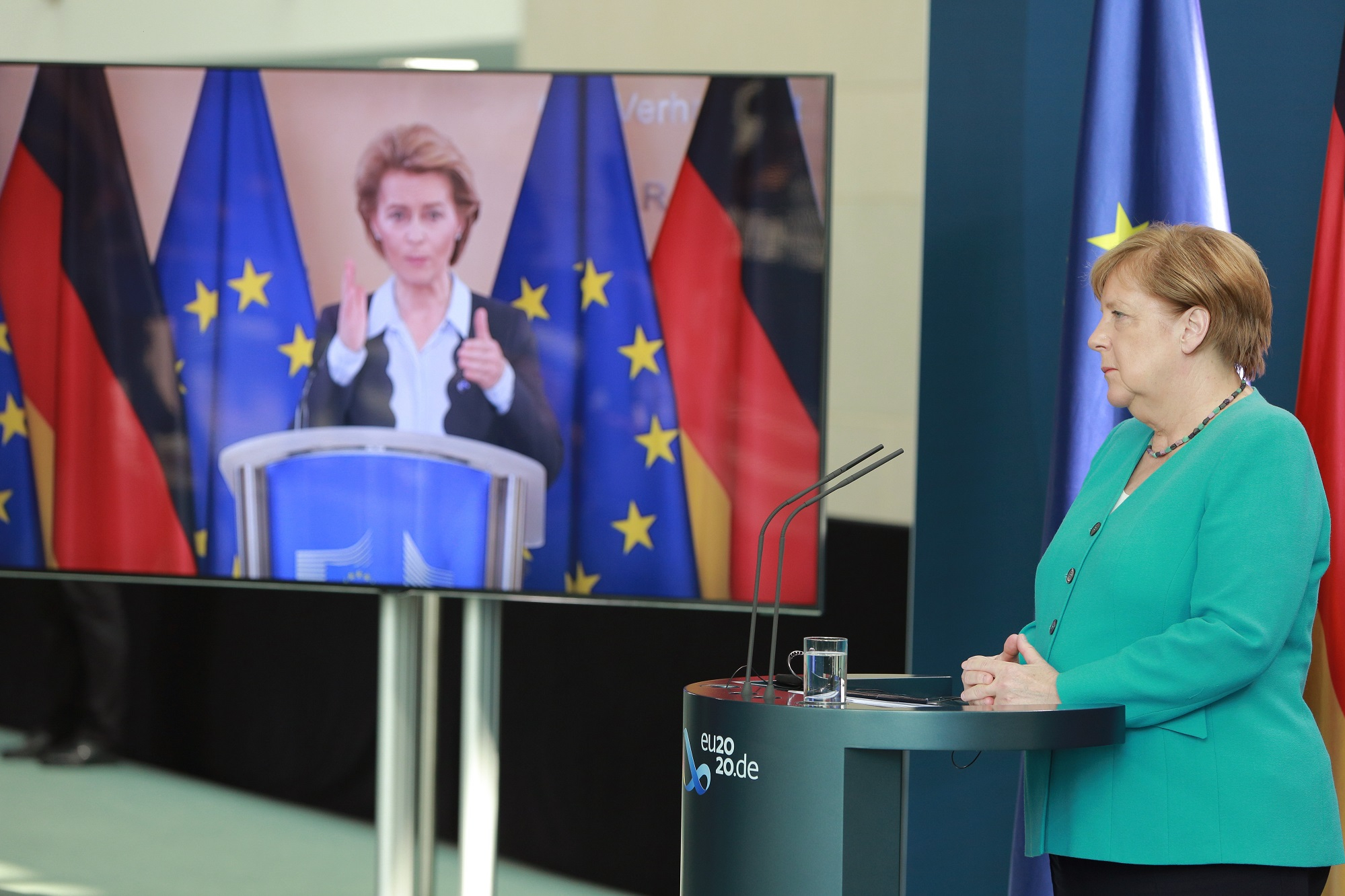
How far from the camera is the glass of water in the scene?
1.69 metres

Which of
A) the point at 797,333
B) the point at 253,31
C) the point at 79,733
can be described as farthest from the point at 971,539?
the point at 79,733

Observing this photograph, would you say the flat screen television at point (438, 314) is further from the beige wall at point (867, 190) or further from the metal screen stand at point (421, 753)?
the beige wall at point (867, 190)

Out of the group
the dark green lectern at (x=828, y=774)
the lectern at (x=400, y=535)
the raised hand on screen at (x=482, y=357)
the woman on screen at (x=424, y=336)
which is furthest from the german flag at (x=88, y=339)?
the dark green lectern at (x=828, y=774)

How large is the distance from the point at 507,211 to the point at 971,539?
143 cm

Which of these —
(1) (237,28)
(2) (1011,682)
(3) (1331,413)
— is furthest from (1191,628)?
(1) (237,28)

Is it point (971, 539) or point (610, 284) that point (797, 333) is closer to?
point (610, 284)

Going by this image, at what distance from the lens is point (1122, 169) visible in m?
2.66

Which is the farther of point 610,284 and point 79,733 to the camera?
point 79,733

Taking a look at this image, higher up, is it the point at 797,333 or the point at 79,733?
the point at 797,333

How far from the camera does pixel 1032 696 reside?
5.37 ft

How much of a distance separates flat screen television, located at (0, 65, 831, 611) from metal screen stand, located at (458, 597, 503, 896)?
0.67 feet

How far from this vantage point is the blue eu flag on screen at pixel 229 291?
9.97 feet

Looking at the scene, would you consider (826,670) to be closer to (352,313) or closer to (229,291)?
(352,313)

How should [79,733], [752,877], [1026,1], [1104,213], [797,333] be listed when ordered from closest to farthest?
[752,877]
[1104,213]
[797,333]
[1026,1]
[79,733]
